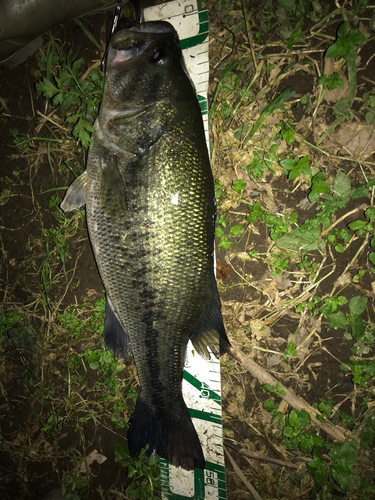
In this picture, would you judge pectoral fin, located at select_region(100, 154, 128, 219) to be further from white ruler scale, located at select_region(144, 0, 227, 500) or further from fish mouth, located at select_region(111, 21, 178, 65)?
white ruler scale, located at select_region(144, 0, 227, 500)

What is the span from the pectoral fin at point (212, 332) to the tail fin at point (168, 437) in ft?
1.74

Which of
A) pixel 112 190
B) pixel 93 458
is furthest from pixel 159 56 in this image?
pixel 93 458

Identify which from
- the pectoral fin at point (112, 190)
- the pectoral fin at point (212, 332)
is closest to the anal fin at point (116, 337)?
the pectoral fin at point (212, 332)

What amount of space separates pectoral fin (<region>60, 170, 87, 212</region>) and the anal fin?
0.75 meters

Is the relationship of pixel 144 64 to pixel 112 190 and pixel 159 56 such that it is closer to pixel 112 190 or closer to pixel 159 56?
pixel 159 56

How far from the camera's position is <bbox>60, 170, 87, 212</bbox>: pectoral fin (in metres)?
2.04

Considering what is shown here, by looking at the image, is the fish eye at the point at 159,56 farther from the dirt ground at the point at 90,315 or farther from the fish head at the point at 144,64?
the dirt ground at the point at 90,315

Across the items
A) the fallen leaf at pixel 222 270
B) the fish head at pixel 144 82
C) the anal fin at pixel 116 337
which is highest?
the fish head at pixel 144 82

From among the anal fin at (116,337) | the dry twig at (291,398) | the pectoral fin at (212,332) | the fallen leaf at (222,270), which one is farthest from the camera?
the fallen leaf at (222,270)

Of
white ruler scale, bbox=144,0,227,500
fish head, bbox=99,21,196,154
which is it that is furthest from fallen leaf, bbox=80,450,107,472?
fish head, bbox=99,21,196,154

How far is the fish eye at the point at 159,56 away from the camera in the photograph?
1.75 metres

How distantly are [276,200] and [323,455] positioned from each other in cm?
218

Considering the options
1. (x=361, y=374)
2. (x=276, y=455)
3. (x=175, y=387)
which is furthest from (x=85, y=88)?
(x=276, y=455)

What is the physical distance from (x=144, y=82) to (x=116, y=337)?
174cm
